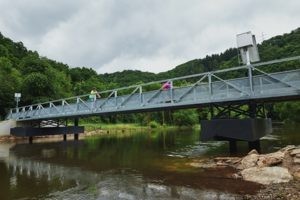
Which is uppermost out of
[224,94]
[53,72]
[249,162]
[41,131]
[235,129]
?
[53,72]

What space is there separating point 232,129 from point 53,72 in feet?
184

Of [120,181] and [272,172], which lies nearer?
[272,172]

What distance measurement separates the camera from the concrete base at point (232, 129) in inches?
631

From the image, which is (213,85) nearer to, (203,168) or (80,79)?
(203,168)

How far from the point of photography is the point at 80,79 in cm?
11562

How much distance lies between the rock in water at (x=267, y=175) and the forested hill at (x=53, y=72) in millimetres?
43763

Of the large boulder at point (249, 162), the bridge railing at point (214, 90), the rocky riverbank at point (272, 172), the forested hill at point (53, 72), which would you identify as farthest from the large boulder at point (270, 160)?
the forested hill at point (53, 72)

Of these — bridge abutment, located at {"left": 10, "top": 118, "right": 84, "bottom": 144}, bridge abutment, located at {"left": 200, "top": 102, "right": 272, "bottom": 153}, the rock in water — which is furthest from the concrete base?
bridge abutment, located at {"left": 10, "top": 118, "right": 84, "bottom": 144}

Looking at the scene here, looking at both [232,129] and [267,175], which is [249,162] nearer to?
[267,175]

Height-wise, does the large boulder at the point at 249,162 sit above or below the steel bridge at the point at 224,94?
below

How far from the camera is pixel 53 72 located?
6531 centimetres

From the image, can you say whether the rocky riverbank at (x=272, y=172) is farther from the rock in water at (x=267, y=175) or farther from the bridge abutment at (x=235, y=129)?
the bridge abutment at (x=235, y=129)

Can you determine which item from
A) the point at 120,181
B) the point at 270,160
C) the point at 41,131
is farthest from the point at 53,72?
the point at 270,160

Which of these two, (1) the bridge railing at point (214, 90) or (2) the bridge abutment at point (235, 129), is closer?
(1) the bridge railing at point (214, 90)
